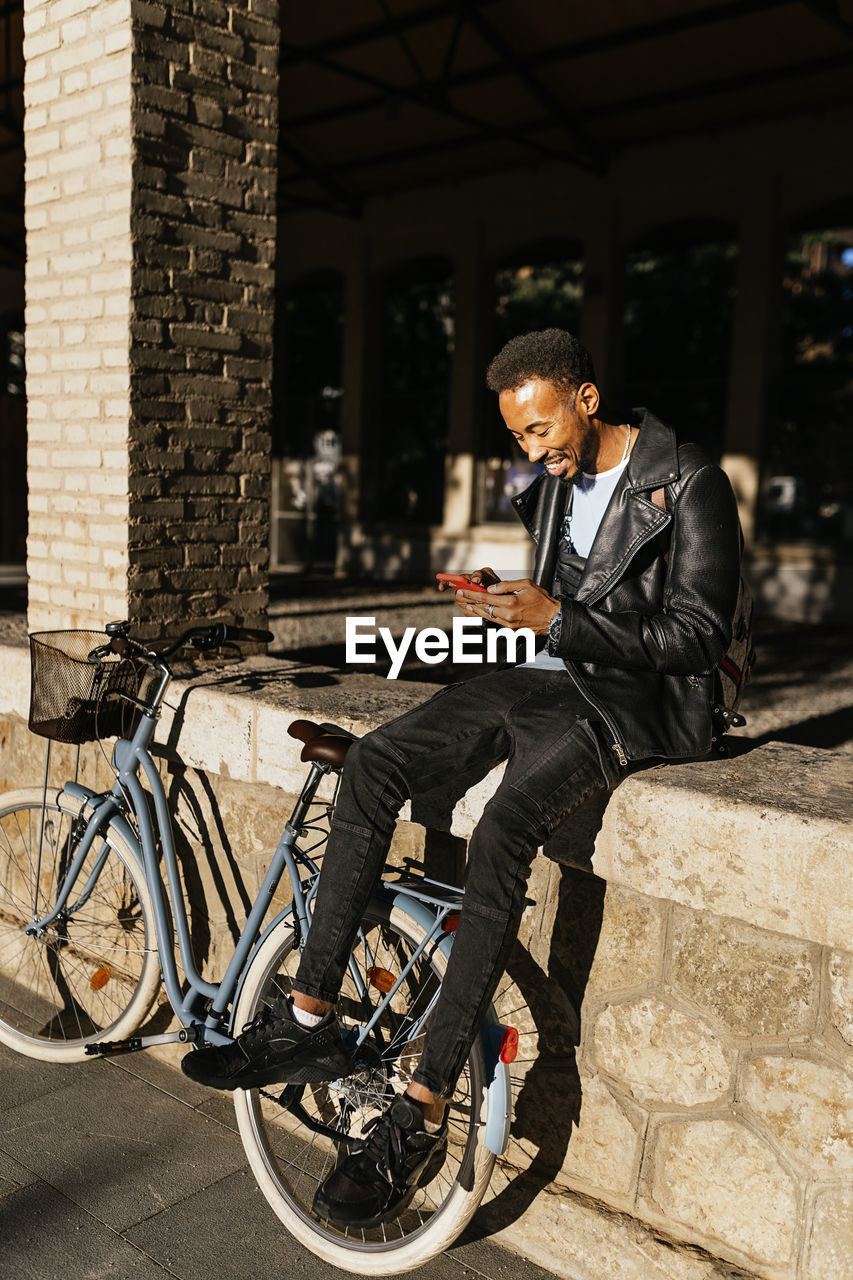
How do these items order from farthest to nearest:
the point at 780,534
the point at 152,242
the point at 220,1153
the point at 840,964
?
the point at 780,534 < the point at 152,242 < the point at 220,1153 < the point at 840,964

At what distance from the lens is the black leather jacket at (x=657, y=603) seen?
2441mm

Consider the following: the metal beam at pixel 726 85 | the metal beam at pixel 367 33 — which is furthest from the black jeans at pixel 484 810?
the metal beam at pixel 726 85

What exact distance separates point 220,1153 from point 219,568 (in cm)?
211

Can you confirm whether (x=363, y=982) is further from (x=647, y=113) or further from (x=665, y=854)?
(x=647, y=113)

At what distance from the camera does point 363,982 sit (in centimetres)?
280

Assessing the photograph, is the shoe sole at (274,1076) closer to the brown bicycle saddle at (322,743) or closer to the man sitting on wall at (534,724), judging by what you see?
the man sitting on wall at (534,724)

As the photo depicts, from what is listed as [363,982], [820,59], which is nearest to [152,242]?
[363,982]

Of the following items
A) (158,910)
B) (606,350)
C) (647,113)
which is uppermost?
(647,113)

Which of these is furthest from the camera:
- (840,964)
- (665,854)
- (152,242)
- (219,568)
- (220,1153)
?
(219,568)

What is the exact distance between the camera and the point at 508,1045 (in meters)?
2.50

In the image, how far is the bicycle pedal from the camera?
328 centimetres

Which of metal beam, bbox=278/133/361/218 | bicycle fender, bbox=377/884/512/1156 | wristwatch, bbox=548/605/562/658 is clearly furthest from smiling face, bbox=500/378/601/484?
metal beam, bbox=278/133/361/218

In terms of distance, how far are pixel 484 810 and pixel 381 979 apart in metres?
0.58

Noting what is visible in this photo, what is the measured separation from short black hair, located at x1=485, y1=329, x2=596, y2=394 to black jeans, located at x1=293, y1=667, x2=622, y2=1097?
742 millimetres
